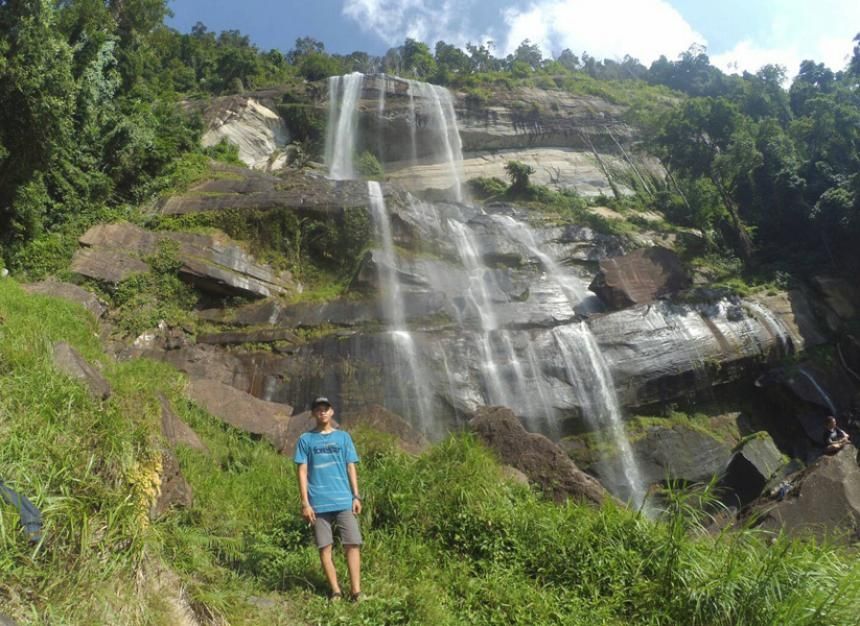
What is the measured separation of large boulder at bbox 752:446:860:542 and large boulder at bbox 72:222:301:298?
13.4 meters

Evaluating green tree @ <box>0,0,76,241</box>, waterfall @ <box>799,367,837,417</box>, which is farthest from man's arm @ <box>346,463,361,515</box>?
waterfall @ <box>799,367,837,417</box>

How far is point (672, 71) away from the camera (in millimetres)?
58875

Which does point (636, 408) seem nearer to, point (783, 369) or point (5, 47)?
point (783, 369)

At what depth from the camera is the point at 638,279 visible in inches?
734

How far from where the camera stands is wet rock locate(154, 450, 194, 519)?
4953 mm

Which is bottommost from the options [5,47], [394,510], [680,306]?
[394,510]

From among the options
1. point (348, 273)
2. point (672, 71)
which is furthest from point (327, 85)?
point (672, 71)

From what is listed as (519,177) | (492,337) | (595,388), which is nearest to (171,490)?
(492,337)

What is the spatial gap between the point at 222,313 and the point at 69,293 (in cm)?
376

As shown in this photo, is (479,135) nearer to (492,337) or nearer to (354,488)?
(492,337)

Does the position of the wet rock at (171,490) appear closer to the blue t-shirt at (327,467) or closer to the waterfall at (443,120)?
the blue t-shirt at (327,467)

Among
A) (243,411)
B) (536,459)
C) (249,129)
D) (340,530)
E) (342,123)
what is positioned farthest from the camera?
(342,123)

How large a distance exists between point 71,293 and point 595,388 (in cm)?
1262

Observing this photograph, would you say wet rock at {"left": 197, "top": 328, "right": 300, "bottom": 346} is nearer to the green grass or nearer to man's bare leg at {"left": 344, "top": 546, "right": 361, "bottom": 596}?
the green grass
